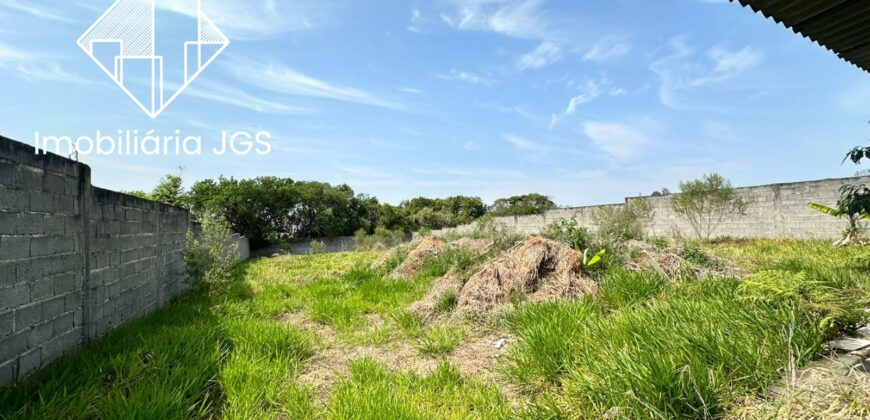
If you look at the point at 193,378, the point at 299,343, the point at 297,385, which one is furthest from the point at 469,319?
the point at 193,378

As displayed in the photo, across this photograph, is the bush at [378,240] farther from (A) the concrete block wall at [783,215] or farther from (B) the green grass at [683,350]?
(B) the green grass at [683,350]

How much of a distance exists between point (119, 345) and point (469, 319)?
3.42m

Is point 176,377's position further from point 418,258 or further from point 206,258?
point 418,258

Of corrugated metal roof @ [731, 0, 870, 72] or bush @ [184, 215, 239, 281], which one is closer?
corrugated metal roof @ [731, 0, 870, 72]

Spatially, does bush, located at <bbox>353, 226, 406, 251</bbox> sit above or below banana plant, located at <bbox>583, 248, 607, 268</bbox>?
below

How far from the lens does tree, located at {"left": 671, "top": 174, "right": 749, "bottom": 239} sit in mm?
13039

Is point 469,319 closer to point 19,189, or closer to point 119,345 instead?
point 119,345

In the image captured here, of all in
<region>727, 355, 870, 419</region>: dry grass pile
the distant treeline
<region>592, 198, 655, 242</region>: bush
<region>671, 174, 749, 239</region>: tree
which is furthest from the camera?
the distant treeline

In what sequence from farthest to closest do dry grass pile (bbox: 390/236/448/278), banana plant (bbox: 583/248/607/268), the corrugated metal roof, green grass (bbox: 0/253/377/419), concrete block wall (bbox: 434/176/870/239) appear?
1. concrete block wall (bbox: 434/176/870/239)
2. dry grass pile (bbox: 390/236/448/278)
3. banana plant (bbox: 583/248/607/268)
4. the corrugated metal roof
5. green grass (bbox: 0/253/377/419)

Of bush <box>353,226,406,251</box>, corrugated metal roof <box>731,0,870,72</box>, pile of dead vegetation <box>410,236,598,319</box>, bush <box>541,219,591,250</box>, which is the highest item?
corrugated metal roof <box>731,0,870,72</box>

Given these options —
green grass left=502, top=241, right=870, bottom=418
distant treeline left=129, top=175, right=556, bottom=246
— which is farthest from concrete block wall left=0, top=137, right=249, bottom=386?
distant treeline left=129, top=175, right=556, bottom=246

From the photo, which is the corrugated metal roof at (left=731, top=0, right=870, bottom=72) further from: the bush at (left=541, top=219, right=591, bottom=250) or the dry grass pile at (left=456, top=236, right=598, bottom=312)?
the bush at (left=541, top=219, right=591, bottom=250)

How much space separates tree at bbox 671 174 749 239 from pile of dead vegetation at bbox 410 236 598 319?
10391 mm

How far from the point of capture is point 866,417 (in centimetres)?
150
